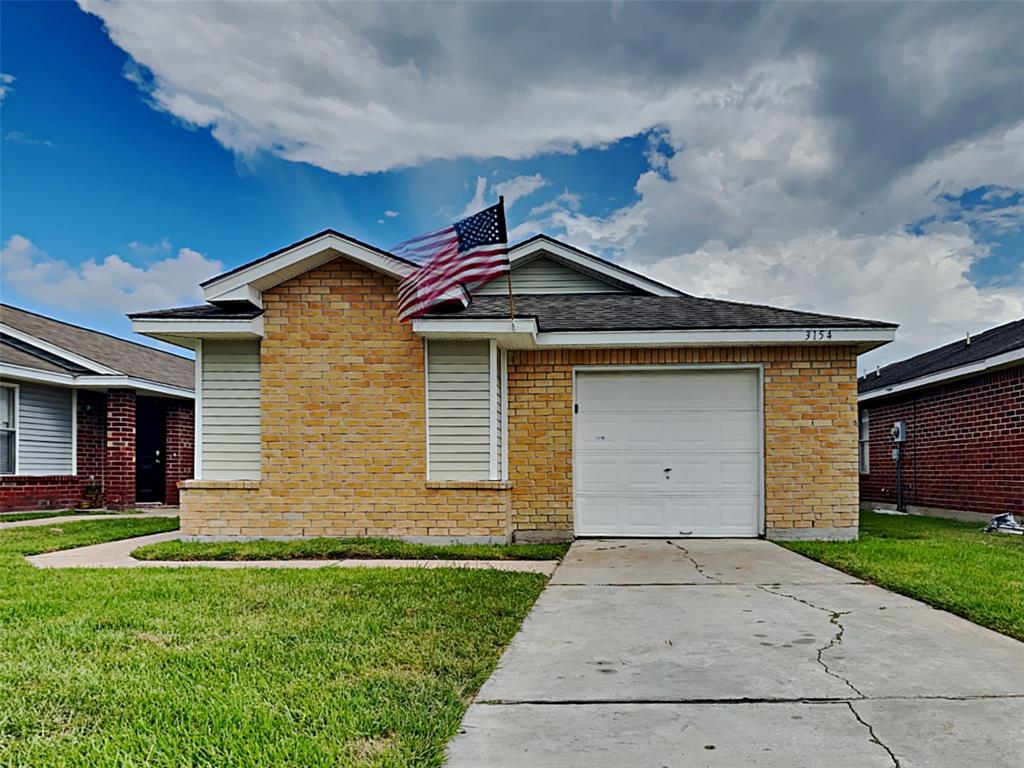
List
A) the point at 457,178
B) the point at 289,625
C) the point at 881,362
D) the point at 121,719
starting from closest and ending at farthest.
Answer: the point at 121,719, the point at 289,625, the point at 457,178, the point at 881,362

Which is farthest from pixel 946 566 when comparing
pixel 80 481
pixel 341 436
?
pixel 80 481

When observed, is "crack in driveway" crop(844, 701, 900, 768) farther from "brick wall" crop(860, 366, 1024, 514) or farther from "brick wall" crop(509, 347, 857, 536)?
"brick wall" crop(860, 366, 1024, 514)

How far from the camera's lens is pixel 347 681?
3797 mm

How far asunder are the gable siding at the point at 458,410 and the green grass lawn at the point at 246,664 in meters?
2.53

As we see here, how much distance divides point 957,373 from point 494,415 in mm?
8854

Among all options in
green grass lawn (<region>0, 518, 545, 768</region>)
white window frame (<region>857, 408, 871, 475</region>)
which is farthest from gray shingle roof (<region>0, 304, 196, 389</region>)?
white window frame (<region>857, 408, 871, 475</region>)

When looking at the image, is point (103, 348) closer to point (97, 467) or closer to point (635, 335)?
point (97, 467)

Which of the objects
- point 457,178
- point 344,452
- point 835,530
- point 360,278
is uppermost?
point 457,178

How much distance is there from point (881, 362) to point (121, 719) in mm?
25209

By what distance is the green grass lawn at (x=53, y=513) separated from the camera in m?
13.9

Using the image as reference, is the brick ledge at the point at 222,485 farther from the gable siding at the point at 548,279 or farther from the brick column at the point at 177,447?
the brick column at the point at 177,447

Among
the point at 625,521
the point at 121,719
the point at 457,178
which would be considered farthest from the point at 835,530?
the point at 457,178

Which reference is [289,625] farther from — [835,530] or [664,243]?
[664,243]

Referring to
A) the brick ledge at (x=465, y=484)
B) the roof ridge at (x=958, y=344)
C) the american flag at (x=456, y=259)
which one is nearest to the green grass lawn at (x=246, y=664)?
the brick ledge at (x=465, y=484)
